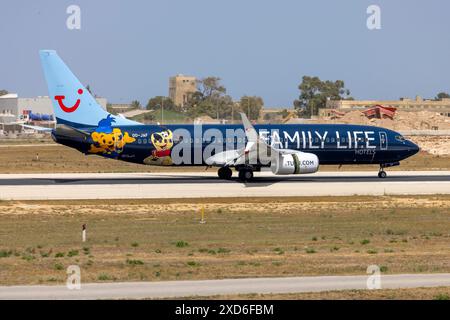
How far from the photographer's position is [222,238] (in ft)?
107

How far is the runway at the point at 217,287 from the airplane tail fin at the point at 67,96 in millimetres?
33476

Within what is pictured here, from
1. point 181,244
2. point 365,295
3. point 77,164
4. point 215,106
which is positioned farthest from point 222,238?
point 215,106

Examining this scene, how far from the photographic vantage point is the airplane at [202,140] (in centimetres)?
5394

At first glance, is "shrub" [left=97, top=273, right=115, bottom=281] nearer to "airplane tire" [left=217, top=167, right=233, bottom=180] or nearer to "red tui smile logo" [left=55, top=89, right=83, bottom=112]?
"red tui smile logo" [left=55, top=89, right=83, bottom=112]

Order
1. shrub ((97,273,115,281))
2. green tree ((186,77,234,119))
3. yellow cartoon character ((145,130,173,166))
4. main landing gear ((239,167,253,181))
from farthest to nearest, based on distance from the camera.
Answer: green tree ((186,77,234,119)), main landing gear ((239,167,253,181)), yellow cartoon character ((145,130,173,166)), shrub ((97,273,115,281))

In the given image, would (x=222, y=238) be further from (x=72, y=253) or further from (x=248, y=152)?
(x=248, y=152)

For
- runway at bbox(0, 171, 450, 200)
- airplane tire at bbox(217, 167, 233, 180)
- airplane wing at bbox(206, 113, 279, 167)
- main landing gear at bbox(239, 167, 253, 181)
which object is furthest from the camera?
airplane tire at bbox(217, 167, 233, 180)

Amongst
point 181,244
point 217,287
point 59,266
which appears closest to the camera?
point 217,287

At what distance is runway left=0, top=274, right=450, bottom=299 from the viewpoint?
68.0 feet

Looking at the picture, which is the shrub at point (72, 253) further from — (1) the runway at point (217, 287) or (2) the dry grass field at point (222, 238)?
(1) the runway at point (217, 287)

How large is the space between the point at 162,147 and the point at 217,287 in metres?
34.3

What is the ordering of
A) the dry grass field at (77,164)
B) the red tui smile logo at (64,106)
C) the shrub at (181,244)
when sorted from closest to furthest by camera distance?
the shrub at (181,244) → the red tui smile logo at (64,106) → the dry grass field at (77,164)

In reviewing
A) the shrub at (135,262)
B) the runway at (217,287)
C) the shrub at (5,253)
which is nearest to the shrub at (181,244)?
the shrub at (135,262)

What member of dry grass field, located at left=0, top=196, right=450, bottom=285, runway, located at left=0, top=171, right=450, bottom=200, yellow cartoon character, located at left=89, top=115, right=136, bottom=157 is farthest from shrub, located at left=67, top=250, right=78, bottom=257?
yellow cartoon character, located at left=89, top=115, right=136, bottom=157
